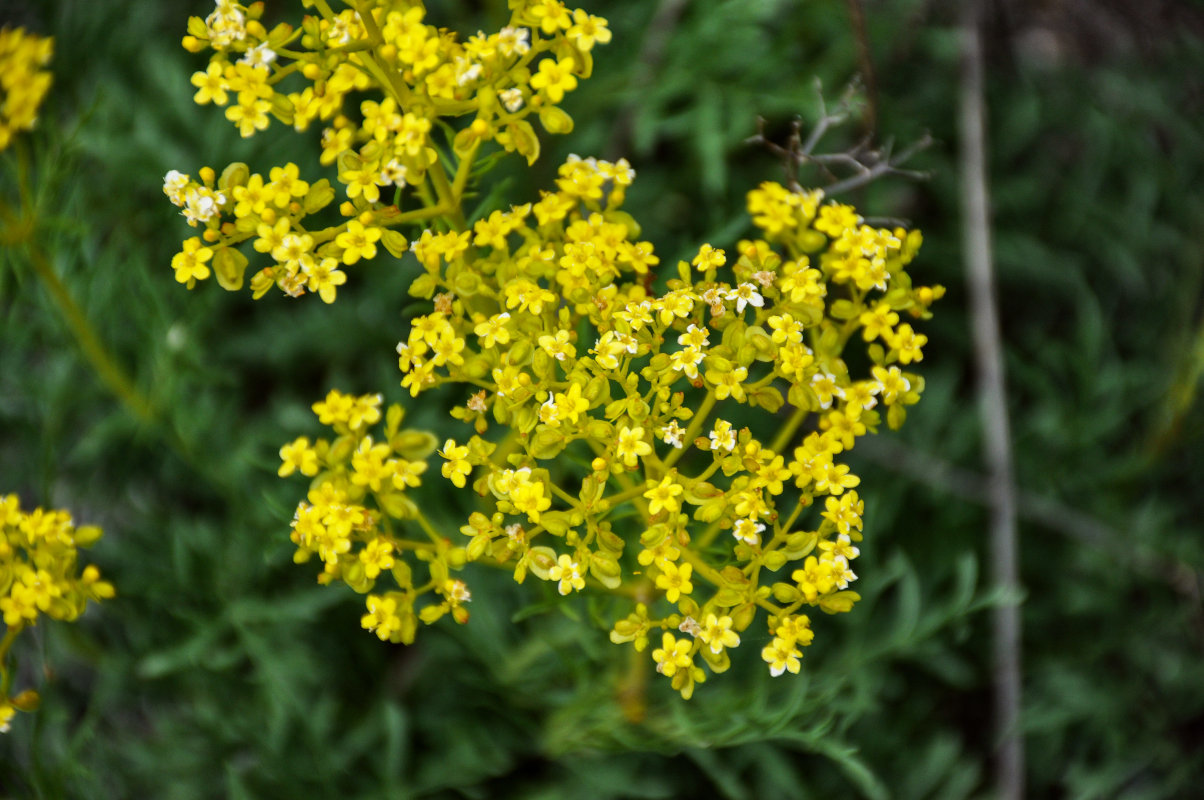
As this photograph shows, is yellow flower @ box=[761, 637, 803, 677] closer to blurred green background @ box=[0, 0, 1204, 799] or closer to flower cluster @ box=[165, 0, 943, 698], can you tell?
flower cluster @ box=[165, 0, 943, 698]

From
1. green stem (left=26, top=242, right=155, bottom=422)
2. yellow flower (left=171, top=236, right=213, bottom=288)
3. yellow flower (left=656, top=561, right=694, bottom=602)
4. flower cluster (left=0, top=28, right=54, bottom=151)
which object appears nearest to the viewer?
yellow flower (left=656, top=561, right=694, bottom=602)

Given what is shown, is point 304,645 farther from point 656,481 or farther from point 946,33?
point 946,33

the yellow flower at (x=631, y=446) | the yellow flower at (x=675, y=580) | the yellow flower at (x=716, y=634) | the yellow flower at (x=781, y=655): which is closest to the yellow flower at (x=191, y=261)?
the yellow flower at (x=631, y=446)

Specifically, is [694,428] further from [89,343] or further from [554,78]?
[89,343]

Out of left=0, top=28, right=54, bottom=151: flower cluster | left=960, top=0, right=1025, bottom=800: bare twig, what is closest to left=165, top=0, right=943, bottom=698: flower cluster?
left=0, top=28, right=54, bottom=151: flower cluster

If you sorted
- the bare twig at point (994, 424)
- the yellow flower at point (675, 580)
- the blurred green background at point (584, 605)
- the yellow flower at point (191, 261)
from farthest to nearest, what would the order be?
the bare twig at point (994, 424) → the blurred green background at point (584, 605) → the yellow flower at point (191, 261) → the yellow flower at point (675, 580)

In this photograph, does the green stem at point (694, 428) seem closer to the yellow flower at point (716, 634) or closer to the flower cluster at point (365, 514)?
the yellow flower at point (716, 634)
